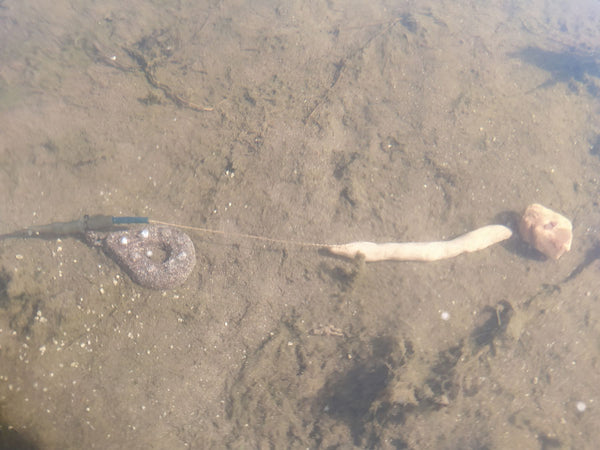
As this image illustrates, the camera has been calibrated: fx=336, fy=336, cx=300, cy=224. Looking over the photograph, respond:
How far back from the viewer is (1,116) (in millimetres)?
5629

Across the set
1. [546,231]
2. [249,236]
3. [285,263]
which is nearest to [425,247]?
[546,231]

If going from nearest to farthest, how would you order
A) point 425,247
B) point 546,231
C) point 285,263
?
point 285,263
point 425,247
point 546,231

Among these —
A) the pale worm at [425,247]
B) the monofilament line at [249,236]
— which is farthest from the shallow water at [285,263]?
the pale worm at [425,247]

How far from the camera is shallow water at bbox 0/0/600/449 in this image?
4.42 metres

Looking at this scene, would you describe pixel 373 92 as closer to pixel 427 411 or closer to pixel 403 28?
pixel 403 28

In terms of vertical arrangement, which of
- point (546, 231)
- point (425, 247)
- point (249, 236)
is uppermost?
point (546, 231)

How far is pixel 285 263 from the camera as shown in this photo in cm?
506

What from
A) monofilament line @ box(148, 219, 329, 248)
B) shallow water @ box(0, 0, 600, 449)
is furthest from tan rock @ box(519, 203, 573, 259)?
monofilament line @ box(148, 219, 329, 248)

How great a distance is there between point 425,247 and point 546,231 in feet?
6.62

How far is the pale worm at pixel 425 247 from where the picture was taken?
500 cm

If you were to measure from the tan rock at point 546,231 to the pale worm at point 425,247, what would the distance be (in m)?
0.31

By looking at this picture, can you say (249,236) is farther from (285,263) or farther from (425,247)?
(425,247)

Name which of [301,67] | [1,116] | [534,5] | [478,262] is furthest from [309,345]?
[534,5]

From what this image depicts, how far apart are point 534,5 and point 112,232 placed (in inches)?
623
